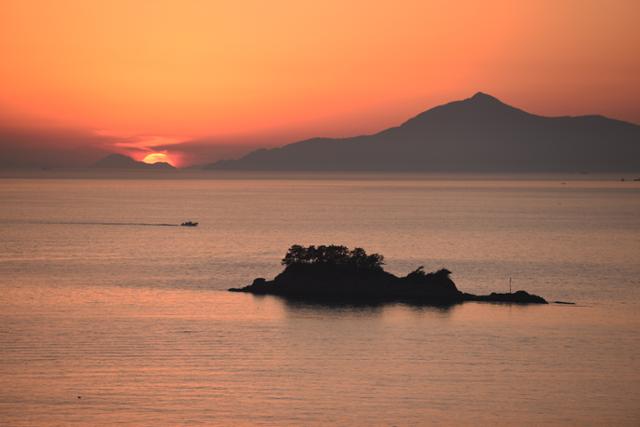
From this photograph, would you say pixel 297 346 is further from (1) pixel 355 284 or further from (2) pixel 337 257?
(2) pixel 337 257

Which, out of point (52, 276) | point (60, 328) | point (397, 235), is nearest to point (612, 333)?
point (60, 328)

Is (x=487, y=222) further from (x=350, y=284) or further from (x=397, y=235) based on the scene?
(x=350, y=284)

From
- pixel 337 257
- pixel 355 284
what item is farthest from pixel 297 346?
pixel 337 257

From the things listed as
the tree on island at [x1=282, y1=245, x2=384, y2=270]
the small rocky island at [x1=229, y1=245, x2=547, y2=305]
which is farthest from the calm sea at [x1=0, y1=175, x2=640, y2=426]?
the tree on island at [x1=282, y1=245, x2=384, y2=270]

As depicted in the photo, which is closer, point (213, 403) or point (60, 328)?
point (213, 403)

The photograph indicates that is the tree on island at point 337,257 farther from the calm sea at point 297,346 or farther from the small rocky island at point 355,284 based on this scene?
the calm sea at point 297,346

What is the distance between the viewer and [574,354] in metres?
64.8

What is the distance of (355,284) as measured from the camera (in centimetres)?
8438

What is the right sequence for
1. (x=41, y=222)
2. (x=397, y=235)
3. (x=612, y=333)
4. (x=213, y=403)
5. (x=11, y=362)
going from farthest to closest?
(x=41, y=222), (x=397, y=235), (x=612, y=333), (x=11, y=362), (x=213, y=403)

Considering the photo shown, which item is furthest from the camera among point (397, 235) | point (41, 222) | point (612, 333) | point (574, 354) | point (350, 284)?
point (41, 222)

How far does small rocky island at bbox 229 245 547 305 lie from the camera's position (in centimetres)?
8275

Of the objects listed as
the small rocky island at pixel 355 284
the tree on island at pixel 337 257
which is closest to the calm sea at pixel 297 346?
the small rocky island at pixel 355 284

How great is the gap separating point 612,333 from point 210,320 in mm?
28837

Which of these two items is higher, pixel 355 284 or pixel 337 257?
pixel 337 257
